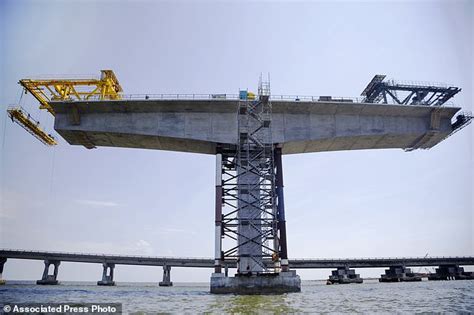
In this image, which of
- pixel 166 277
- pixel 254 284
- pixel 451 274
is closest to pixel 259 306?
pixel 254 284

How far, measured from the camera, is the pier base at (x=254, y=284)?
2186 cm

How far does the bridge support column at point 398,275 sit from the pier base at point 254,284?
59655 millimetres

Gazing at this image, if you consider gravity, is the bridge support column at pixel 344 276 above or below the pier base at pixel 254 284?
below

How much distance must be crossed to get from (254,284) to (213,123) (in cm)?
1273

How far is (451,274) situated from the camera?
242ft

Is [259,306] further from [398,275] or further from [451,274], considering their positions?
[451,274]

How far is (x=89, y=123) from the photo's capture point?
91.1 feet

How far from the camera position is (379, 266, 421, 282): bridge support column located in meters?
71.1

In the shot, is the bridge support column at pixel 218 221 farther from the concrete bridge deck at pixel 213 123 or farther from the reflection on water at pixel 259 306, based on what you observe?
the reflection on water at pixel 259 306

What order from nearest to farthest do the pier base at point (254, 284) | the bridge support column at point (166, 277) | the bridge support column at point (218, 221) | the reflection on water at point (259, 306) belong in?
1. the reflection on water at point (259, 306)
2. the pier base at point (254, 284)
3. the bridge support column at point (218, 221)
4. the bridge support column at point (166, 277)

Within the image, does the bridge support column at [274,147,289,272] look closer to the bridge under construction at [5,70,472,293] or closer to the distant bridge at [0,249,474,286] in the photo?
the bridge under construction at [5,70,472,293]

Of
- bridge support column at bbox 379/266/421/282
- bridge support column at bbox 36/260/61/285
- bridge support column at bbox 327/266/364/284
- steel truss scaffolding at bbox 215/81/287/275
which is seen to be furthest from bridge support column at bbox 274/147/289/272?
bridge support column at bbox 36/260/61/285

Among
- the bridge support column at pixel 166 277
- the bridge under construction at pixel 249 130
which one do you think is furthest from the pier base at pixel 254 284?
the bridge support column at pixel 166 277

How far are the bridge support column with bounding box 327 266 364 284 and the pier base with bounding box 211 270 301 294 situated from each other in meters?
53.3
